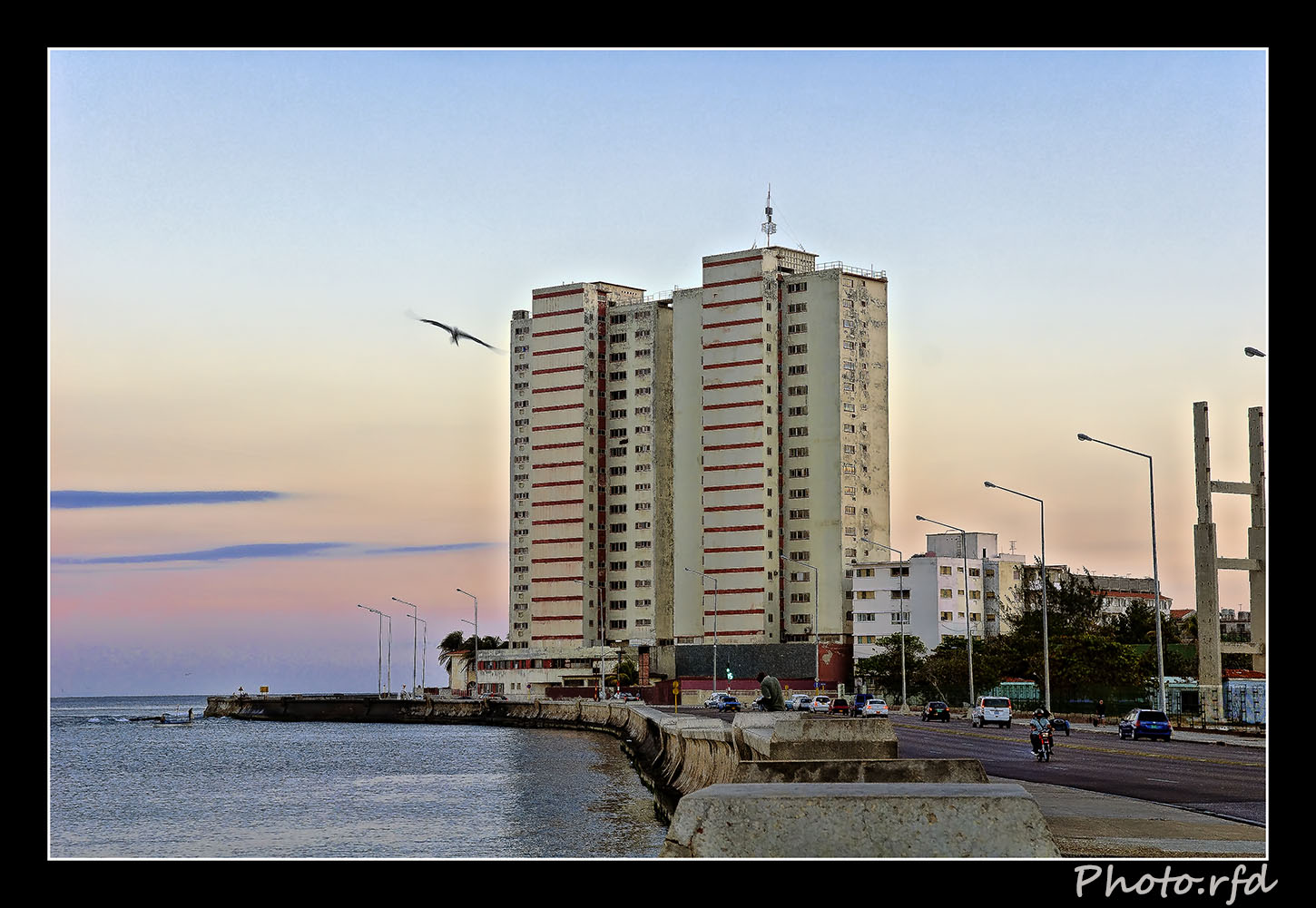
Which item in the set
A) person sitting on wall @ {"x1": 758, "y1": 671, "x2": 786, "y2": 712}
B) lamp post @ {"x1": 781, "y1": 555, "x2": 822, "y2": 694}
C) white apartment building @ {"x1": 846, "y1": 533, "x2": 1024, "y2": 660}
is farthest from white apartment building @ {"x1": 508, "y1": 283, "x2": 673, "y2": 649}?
person sitting on wall @ {"x1": 758, "y1": 671, "x2": 786, "y2": 712}

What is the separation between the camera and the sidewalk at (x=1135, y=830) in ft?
49.5

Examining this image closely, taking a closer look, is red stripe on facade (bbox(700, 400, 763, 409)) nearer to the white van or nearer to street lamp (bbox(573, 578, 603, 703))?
street lamp (bbox(573, 578, 603, 703))

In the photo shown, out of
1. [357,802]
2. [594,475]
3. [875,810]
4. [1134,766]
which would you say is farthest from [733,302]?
[875,810]

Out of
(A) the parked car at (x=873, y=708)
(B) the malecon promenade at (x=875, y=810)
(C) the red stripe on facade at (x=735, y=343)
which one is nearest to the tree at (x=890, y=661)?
(C) the red stripe on facade at (x=735, y=343)

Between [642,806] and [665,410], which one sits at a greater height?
[665,410]

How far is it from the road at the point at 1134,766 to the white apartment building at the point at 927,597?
85.2 meters

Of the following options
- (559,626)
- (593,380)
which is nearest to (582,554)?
(559,626)

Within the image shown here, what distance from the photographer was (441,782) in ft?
196

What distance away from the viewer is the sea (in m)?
34.9

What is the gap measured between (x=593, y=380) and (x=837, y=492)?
32.1 m
